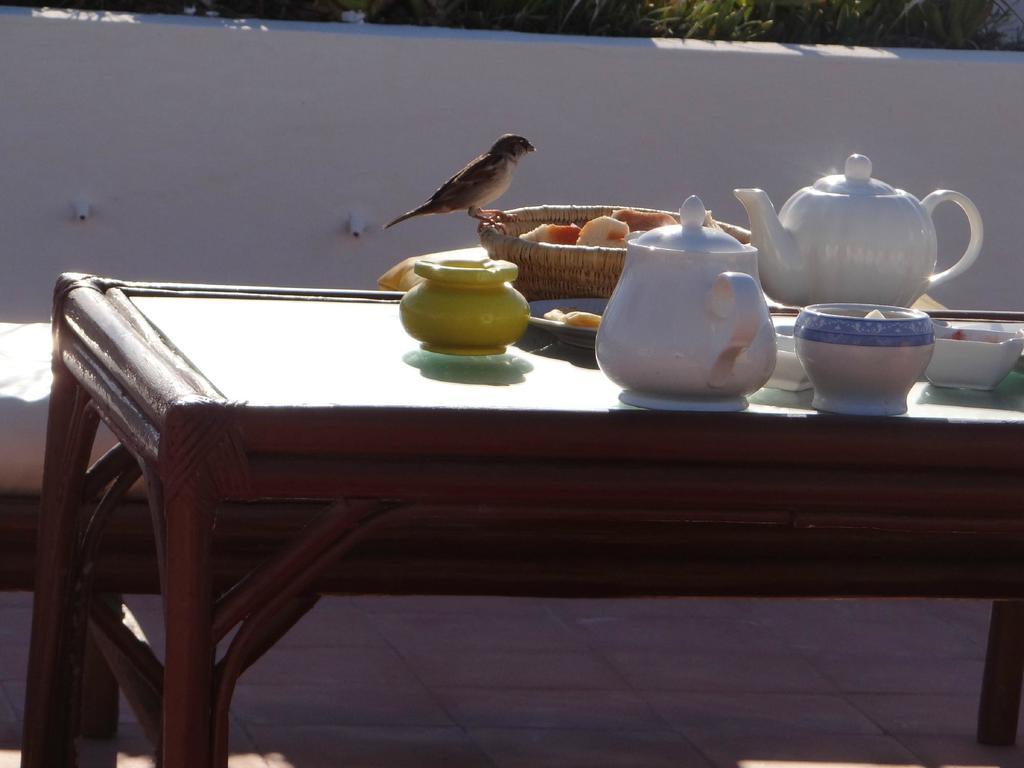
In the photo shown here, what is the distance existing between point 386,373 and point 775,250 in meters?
0.55

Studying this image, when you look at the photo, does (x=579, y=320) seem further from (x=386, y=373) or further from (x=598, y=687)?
(x=598, y=687)

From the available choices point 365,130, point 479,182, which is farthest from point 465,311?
point 365,130

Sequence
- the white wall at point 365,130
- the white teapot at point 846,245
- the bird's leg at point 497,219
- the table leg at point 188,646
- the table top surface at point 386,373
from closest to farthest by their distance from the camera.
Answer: the table leg at point 188,646, the table top surface at point 386,373, the white teapot at point 846,245, the bird's leg at point 497,219, the white wall at point 365,130

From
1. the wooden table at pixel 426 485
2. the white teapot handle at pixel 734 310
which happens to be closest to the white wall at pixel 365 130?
the wooden table at pixel 426 485

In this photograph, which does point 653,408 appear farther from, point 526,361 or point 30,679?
point 30,679

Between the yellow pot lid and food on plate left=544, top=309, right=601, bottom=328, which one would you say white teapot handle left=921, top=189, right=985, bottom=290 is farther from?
the yellow pot lid

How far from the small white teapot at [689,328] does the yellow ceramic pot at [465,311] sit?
253 mm

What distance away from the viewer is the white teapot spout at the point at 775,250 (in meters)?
1.72

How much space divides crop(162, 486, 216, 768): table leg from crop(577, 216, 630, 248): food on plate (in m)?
0.91

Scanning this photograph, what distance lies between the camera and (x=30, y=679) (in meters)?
1.63

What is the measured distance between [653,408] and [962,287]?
12.7ft

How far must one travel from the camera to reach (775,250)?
172 cm

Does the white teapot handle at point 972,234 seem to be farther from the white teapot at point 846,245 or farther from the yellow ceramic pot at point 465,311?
the yellow ceramic pot at point 465,311

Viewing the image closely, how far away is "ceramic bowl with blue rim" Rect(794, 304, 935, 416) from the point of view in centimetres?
Answer: 122
